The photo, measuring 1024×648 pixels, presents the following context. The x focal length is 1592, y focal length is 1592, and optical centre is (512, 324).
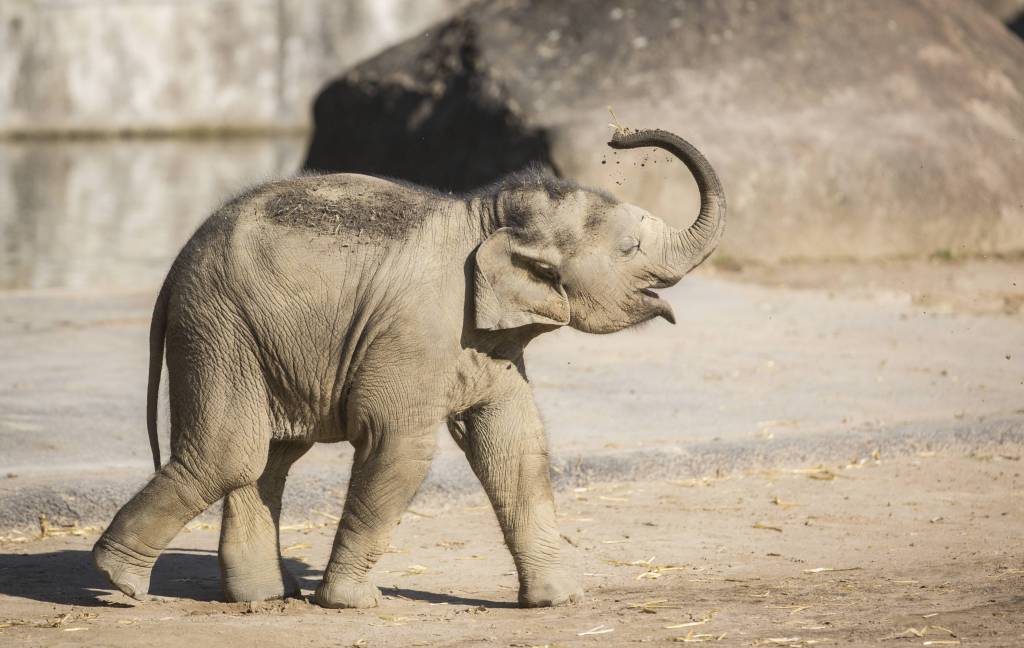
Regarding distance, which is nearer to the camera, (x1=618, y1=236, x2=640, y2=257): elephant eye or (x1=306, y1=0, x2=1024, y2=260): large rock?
(x1=618, y1=236, x2=640, y2=257): elephant eye

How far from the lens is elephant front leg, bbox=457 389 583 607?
550cm

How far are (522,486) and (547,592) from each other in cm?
38

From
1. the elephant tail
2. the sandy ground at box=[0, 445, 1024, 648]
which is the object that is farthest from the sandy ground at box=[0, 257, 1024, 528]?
the elephant tail

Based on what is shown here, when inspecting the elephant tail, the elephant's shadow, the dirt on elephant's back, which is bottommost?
the elephant's shadow

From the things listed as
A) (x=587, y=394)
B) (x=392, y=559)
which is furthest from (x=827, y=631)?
(x=587, y=394)

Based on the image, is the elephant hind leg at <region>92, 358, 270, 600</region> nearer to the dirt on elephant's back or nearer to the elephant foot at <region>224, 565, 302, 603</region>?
the elephant foot at <region>224, 565, 302, 603</region>

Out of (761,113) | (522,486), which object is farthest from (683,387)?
(761,113)

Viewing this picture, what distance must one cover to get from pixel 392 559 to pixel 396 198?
1603 mm

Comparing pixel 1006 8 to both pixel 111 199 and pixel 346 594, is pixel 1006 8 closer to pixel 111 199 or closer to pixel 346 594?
pixel 111 199

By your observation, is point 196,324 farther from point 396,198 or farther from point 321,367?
point 396,198

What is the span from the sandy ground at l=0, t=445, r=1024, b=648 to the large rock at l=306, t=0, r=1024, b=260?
582cm

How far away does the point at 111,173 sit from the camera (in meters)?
24.3

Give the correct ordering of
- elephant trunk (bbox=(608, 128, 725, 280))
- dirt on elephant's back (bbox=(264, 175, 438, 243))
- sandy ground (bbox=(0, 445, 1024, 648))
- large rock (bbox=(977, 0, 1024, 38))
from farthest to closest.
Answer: large rock (bbox=(977, 0, 1024, 38))
dirt on elephant's back (bbox=(264, 175, 438, 243))
elephant trunk (bbox=(608, 128, 725, 280))
sandy ground (bbox=(0, 445, 1024, 648))

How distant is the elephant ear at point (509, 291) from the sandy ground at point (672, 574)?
1005mm
